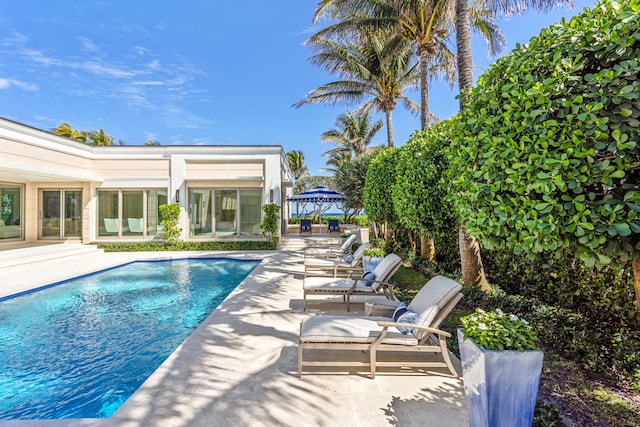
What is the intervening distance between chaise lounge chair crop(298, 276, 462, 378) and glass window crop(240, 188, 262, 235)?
44.9ft

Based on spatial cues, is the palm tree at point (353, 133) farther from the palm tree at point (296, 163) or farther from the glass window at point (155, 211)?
the glass window at point (155, 211)

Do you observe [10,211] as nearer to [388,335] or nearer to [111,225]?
[111,225]

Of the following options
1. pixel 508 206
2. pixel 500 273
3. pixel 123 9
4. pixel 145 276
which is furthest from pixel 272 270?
pixel 123 9

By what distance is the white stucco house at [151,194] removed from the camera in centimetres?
1614

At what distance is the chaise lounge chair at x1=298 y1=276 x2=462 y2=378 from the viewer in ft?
12.0

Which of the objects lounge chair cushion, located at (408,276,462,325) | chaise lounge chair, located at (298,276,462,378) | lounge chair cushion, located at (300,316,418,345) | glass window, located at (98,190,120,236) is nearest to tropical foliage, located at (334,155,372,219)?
glass window, located at (98,190,120,236)

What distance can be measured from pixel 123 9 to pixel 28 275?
15.0 m

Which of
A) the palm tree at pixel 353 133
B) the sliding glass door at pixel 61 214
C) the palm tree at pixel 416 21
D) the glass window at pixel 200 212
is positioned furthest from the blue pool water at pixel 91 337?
the palm tree at pixel 353 133

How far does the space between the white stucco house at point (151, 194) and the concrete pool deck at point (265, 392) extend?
1226cm

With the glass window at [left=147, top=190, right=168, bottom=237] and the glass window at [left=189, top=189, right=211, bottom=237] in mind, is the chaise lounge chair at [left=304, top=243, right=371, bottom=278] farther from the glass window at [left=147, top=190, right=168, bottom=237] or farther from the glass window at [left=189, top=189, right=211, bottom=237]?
the glass window at [left=147, top=190, right=168, bottom=237]

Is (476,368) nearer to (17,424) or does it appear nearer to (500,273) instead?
(17,424)

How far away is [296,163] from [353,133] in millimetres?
10775

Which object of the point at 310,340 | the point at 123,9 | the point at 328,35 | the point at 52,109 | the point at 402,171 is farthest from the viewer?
the point at 52,109

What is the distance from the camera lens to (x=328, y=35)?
1360 cm
